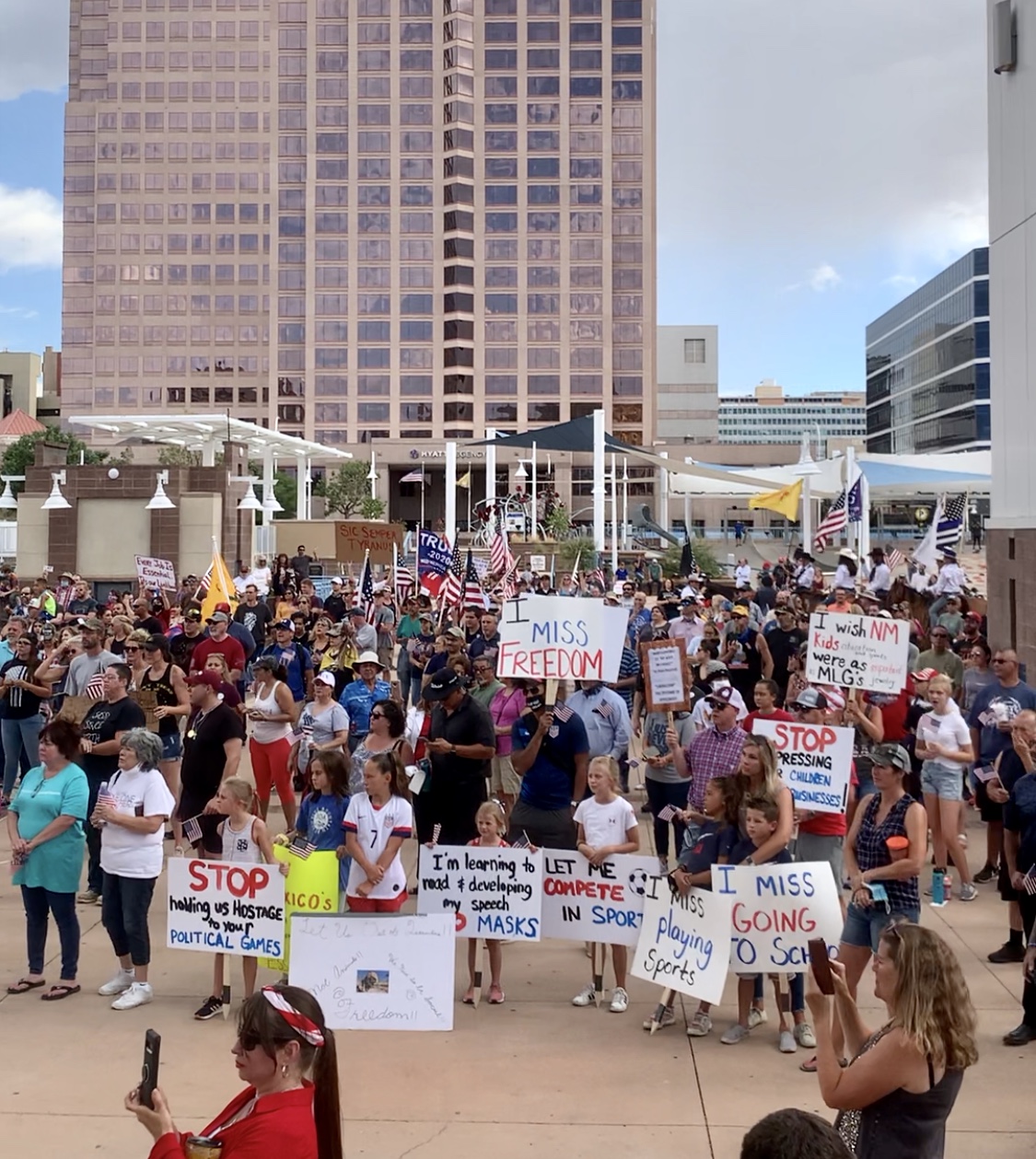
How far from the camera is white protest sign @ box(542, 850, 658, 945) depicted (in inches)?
294

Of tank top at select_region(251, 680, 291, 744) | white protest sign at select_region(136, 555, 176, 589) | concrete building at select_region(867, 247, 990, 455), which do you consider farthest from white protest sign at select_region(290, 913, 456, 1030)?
concrete building at select_region(867, 247, 990, 455)

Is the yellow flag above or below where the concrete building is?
below

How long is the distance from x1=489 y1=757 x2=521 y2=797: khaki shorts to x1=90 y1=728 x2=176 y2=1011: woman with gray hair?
3563 mm

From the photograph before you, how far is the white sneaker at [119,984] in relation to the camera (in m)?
7.75

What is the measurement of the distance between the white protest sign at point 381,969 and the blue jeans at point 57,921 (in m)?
2.07

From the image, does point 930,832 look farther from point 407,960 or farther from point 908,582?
point 908,582

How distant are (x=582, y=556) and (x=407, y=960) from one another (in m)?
36.9

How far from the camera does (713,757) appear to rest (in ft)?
28.2

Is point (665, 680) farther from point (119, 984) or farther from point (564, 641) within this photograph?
point (119, 984)

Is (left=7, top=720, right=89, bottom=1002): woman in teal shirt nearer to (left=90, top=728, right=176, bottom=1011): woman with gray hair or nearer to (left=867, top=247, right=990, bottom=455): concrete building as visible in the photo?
(left=90, top=728, right=176, bottom=1011): woman with gray hair

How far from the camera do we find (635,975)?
743 centimetres

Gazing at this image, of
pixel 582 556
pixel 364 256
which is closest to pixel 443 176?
pixel 364 256

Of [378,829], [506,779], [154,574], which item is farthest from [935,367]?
[378,829]

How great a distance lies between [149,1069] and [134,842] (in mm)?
4403
